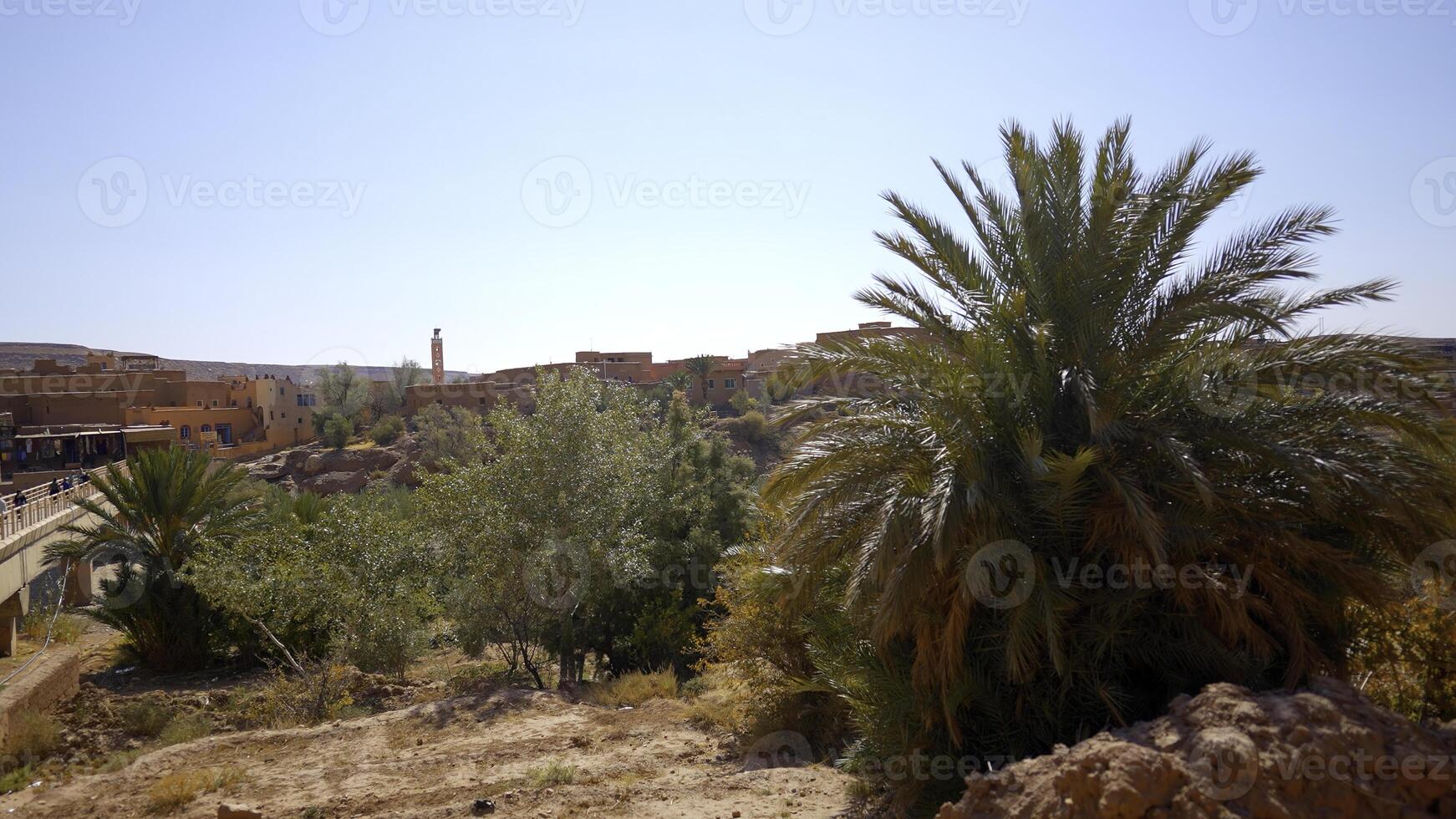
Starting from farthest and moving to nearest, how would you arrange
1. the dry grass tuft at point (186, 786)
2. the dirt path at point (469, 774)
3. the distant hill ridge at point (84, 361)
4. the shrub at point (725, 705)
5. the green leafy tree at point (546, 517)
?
the distant hill ridge at point (84, 361) < the green leafy tree at point (546, 517) < the shrub at point (725, 705) < the dry grass tuft at point (186, 786) < the dirt path at point (469, 774)

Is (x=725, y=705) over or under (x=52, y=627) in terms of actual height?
under

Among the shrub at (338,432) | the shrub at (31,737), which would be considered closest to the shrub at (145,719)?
the shrub at (31,737)

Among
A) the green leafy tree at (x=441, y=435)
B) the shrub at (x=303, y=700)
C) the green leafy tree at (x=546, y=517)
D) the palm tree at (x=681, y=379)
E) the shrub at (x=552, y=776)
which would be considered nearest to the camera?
the shrub at (x=552, y=776)

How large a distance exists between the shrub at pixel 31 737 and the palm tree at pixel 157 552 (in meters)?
6.61

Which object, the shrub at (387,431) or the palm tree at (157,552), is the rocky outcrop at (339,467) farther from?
the palm tree at (157,552)

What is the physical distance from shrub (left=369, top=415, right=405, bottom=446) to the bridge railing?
2582cm

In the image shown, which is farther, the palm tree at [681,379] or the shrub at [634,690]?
the palm tree at [681,379]

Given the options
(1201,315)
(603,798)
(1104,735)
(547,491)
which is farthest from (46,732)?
(1201,315)

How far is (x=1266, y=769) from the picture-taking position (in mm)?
4793

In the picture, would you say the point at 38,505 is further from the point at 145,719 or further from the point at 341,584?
the point at 341,584

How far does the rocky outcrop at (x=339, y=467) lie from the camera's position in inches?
1793

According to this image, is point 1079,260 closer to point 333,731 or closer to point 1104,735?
point 1104,735

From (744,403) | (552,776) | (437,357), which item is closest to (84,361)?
(437,357)

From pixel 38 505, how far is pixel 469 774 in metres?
18.3
